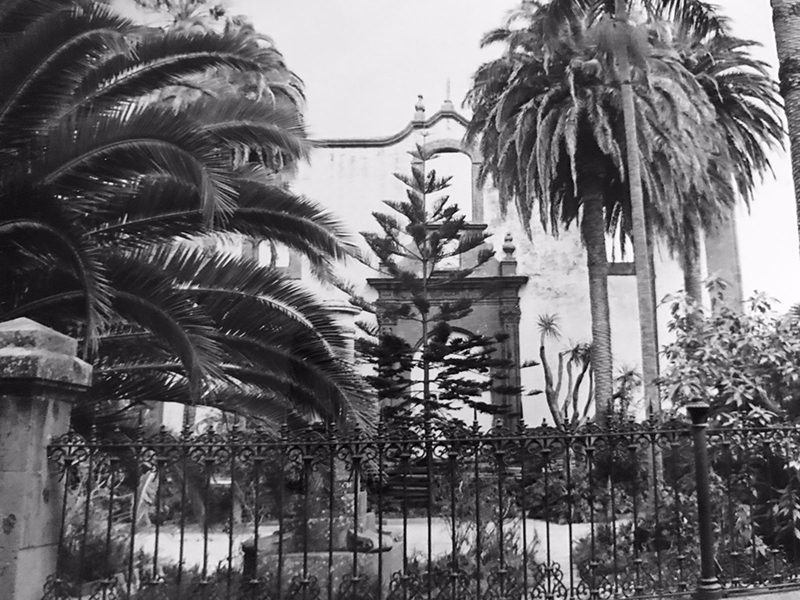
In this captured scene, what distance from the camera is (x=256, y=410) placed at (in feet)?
19.2

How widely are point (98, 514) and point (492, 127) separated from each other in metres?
8.64

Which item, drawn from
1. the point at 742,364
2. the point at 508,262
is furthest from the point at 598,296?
the point at 742,364

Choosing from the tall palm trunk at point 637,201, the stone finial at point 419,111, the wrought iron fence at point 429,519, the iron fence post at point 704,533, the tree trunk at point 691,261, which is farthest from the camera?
the stone finial at point 419,111

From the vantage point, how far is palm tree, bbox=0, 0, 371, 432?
4.31 meters

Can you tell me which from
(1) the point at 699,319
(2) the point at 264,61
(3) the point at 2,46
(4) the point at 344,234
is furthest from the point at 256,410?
(1) the point at 699,319

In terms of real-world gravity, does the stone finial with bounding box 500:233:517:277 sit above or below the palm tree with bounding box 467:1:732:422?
below

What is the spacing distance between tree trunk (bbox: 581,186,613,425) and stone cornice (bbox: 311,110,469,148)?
4.25 m

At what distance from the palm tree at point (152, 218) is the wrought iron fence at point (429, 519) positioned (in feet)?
2.05

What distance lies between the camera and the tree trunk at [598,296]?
11359 millimetres

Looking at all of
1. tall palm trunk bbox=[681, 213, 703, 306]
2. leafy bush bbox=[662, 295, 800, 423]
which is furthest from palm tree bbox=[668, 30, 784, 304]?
leafy bush bbox=[662, 295, 800, 423]

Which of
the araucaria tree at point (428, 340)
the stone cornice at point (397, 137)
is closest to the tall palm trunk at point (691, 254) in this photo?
the araucaria tree at point (428, 340)

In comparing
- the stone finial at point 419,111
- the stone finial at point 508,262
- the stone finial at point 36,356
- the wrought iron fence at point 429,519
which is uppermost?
the stone finial at point 419,111

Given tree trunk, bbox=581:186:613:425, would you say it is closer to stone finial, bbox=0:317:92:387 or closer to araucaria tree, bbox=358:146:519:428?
araucaria tree, bbox=358:146:519:428

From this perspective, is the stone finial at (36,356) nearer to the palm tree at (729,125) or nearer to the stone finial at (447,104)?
the palm tree at (729,125)
